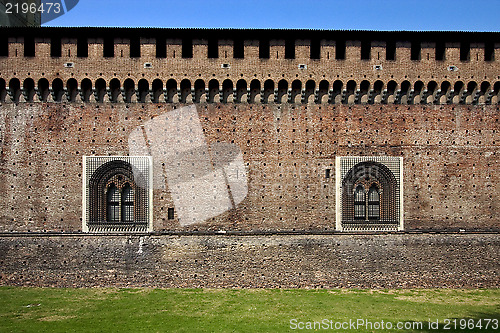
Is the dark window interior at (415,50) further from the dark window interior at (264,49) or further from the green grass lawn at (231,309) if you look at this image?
the green grass lawn at (231,309)

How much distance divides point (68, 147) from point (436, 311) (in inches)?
461

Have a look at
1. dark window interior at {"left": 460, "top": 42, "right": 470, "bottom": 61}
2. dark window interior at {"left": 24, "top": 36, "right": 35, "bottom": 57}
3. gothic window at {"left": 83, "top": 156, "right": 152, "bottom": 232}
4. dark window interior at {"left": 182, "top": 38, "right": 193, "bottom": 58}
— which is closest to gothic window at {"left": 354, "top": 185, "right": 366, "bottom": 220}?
dark window interior at {"left": 460, "top": 42, "right": 470, "bottom": 61}

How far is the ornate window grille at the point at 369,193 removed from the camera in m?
15.2

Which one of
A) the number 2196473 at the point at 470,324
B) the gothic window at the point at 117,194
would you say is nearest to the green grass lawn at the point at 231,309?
the number 2196473 at the point at 470,324

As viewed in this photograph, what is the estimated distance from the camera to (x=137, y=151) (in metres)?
15.1

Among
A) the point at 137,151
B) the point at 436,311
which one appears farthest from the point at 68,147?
the point at 436,311

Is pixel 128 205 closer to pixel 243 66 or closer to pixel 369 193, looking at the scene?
pixel 243 66

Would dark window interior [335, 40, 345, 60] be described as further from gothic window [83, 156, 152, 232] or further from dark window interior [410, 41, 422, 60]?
gothic window [83, 156, 152, 232]

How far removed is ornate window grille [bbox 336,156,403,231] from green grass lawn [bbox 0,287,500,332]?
6.96 ft

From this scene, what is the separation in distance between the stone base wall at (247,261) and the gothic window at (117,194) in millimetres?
431

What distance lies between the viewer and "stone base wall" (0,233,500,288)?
48.0 ft

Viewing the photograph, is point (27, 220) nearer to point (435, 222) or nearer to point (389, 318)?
point (389, 318)

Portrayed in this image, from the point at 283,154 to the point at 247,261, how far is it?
11.6ft

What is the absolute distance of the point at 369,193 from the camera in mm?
15406
